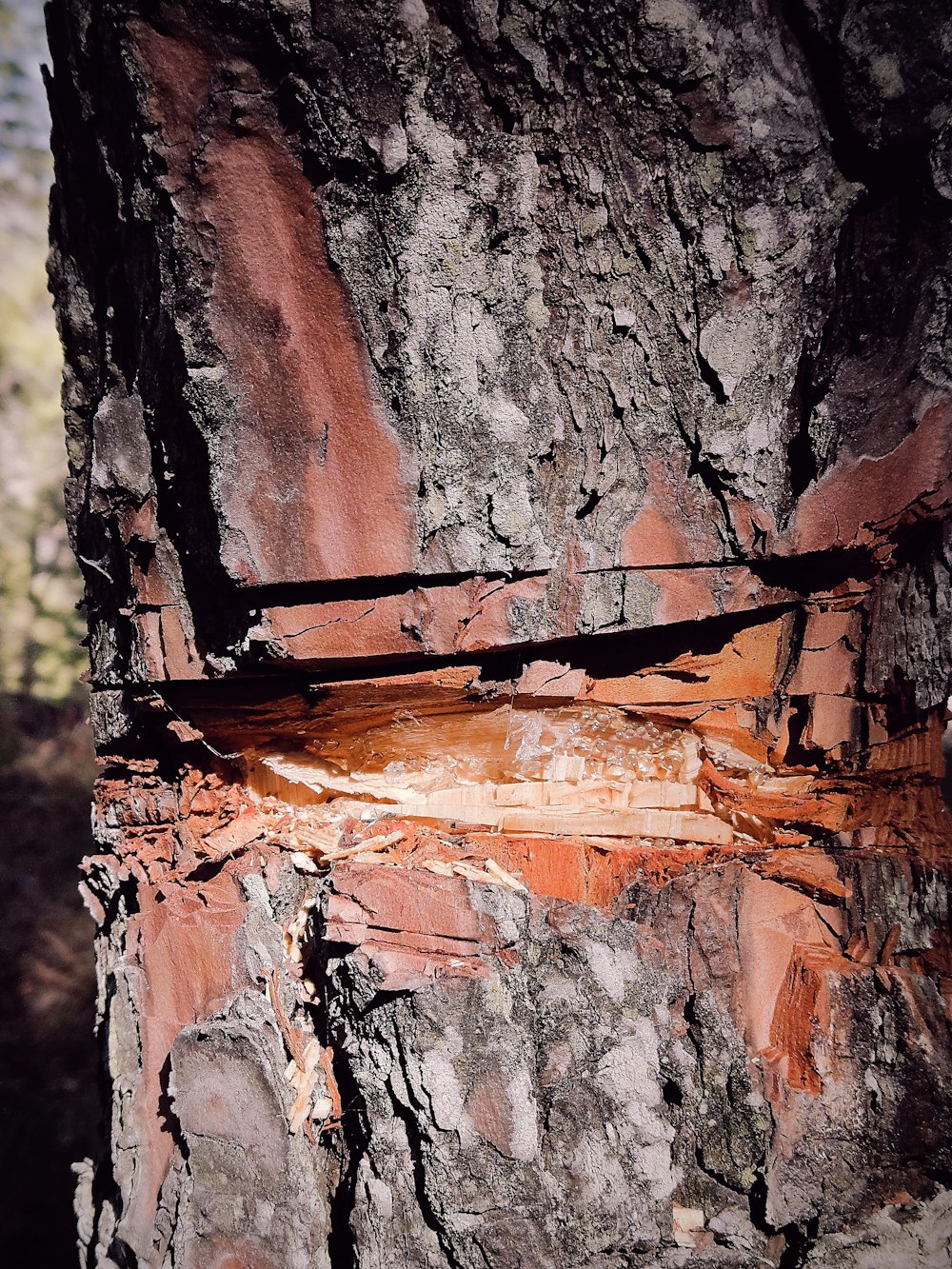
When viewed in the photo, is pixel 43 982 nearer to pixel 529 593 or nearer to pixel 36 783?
pixel 36 783

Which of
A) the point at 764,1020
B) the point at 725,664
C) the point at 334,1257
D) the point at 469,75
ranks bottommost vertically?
the point at 334,1257

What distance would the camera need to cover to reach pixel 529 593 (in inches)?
40.8

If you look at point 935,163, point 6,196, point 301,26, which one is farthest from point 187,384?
point 6,196

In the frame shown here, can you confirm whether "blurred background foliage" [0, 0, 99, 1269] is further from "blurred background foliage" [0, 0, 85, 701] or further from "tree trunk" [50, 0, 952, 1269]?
"tree trunk" [50, 0, 952, 1269]

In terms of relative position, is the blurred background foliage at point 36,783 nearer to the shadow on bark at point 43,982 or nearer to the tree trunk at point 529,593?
the shadow on bark at point 43,982

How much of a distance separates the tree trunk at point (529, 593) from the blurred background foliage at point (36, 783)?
1956 mm

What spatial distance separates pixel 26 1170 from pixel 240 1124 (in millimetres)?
2404

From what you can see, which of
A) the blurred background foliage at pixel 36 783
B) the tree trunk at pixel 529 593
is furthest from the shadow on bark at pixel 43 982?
the tree trunk at pixel 529 593

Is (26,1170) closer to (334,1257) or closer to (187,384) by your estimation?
(334,1257)

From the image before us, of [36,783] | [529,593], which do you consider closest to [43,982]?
[36,783]

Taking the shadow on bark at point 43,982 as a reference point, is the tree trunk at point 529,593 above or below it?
above

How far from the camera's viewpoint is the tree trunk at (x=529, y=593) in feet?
2.98

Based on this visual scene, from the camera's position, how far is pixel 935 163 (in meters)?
0.96

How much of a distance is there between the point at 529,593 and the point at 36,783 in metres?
4.38
